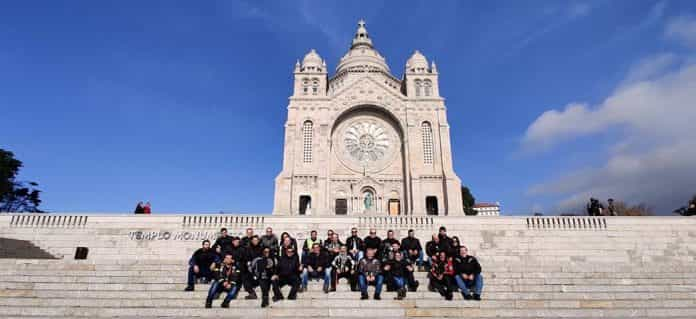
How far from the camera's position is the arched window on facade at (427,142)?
98.2ft

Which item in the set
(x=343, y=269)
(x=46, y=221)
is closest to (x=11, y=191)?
(x=46, y=221)

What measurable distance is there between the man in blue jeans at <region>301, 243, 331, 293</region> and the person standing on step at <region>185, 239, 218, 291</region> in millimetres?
2308

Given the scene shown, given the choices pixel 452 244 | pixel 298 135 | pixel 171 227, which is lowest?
pixel 452 244

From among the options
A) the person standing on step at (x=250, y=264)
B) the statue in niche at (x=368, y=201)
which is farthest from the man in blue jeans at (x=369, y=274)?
the statue in niche at (x=368, y=201)

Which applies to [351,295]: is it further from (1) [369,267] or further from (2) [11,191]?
(2) [11,191]

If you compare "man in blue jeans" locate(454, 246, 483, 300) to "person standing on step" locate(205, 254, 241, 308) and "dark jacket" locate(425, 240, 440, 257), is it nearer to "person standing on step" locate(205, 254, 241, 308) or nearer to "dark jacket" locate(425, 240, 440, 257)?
"dark jacket" locate(425, 240, 440, 257)

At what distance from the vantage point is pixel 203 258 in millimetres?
9406

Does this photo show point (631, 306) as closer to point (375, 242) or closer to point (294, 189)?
point (375, 242)

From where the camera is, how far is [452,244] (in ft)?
33.5

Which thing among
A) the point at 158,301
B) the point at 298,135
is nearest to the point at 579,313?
the point at 158,301

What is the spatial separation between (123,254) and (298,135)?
1588 cm

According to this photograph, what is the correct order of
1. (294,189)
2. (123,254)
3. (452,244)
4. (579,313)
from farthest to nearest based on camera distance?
(294,189)
(123,254)
(452,244)
(579,313)

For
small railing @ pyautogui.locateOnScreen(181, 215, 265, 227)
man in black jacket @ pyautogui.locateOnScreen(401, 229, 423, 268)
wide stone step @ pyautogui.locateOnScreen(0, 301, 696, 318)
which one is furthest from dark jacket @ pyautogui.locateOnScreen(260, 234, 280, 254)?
small railing @ pyautogui.locateOnScreen(181, 215, 265, 227)

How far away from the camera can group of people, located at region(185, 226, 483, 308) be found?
340 inches
